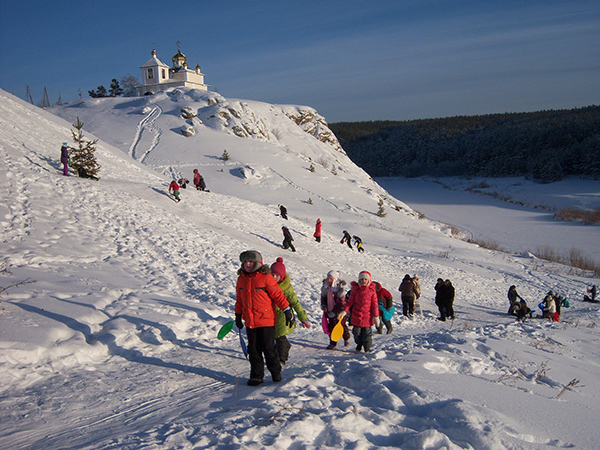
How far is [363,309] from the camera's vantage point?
5.69 m

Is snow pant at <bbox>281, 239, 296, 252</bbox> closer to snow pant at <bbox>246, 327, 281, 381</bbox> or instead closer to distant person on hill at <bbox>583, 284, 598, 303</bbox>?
snow pant at <bbox>246, 327, 281, 381</bbox>

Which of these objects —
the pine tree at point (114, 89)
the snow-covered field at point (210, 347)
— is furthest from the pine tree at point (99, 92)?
the snow-covered field at point (210, 347)

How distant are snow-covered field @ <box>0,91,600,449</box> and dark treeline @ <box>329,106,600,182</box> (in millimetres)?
63114

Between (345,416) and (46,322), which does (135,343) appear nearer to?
(46,322)

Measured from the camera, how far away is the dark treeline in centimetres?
7031

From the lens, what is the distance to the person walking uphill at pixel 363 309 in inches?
224

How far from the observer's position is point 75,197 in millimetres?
13680

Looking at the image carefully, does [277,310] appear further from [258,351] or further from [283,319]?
[258,351]

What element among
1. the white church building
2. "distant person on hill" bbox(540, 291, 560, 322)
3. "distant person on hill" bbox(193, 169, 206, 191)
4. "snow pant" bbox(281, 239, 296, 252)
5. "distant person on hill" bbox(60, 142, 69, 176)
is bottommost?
"distant person on hill" bbox(540, 291, 560, 322)

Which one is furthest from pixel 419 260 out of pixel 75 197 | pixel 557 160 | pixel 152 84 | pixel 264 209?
pixel 557 160

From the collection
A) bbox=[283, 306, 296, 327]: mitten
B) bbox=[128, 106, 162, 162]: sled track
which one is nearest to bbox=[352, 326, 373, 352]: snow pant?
bbox=[283, 306, 296, 327]: mitten

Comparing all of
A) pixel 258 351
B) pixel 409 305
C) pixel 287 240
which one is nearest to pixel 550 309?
pixel 409 305

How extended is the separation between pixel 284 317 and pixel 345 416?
177cm

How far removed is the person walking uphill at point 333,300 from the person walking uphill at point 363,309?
0.35 metres
